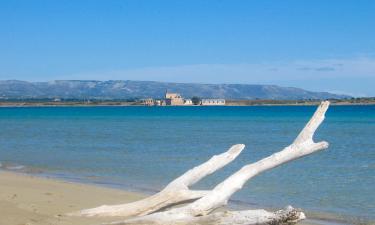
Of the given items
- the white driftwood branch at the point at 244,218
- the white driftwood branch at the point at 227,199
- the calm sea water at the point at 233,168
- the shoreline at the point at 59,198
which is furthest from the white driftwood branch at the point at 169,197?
the calm sea water at the point at 233,168

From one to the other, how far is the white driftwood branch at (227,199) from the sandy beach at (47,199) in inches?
43.5

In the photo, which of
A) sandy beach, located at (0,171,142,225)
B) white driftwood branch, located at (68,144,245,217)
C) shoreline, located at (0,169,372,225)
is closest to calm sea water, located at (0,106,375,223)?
shoreline, located at (0,169,372,225)

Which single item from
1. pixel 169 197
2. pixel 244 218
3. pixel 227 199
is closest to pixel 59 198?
pixel 169 197

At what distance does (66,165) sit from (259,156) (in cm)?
776

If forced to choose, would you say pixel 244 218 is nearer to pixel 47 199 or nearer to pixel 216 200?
pixel 216 200

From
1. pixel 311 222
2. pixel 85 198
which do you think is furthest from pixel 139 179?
pixel 311 222

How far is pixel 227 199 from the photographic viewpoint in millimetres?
9586

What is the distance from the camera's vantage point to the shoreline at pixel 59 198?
10.3 meters

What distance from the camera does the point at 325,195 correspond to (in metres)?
15.6

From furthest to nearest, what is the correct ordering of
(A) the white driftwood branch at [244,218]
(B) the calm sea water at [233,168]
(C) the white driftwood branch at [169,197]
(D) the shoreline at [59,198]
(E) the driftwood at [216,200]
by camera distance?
(B) the calm sea water at [233,168] → (D) the shoreline at [59,198] → (C) the white driftwood branch at [169,197] → (E) the driftwood at [216,200] → (A) the white driftwood branch at [244,218]

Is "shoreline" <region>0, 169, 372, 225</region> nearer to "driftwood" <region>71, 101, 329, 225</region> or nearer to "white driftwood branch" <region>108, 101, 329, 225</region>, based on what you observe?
"driftwood" <region>71, 101, 329, 225</region>

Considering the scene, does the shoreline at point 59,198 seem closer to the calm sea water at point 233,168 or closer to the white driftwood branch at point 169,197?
the white driftwood branch at point 169,197

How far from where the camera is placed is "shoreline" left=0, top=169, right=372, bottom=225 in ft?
33.7

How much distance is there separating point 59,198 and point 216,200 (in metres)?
5.05
